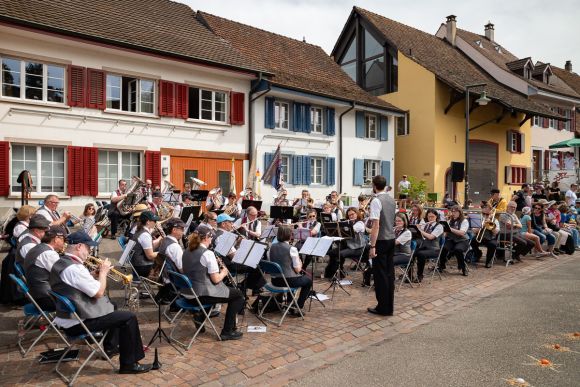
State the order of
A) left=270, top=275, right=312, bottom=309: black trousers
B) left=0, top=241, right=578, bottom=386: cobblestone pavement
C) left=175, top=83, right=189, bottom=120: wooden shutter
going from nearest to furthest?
left=0, top=241, right=578, bottom=386: cobblestone pavement, left=270, top=275, right=312, bottom=309: black trousers, left=175, top=83, right=189, bottom=120: wooden shutter

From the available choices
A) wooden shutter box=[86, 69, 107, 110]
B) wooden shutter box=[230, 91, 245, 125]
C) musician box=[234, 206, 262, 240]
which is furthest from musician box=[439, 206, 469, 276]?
wooden shutter box=[86, 69, 107, 110]

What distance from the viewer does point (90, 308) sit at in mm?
5102

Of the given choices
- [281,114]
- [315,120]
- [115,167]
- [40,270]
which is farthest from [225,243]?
[315,120]

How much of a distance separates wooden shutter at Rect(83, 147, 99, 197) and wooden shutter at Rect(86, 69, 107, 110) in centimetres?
148

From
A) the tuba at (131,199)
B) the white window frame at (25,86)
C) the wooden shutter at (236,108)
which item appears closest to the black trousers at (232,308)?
the tuba at (131,199)

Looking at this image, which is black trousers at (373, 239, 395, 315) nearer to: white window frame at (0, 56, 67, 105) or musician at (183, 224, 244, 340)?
musician at (183, 224, 244, 340)

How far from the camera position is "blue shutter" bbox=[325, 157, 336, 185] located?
23.6 metres

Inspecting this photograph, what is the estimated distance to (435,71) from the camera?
90.0 ft

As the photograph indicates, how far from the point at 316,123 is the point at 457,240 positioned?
43.6 ft

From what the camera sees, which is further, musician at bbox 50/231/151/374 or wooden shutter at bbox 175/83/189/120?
wooden shutter at bbox 175/83/189/120

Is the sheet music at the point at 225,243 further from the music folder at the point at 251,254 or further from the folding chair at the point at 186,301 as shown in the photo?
the folding chair at the point at 186,301

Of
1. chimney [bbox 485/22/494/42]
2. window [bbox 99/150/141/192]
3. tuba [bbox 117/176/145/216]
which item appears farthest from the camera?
chimney [bbox 485/22/494/42]

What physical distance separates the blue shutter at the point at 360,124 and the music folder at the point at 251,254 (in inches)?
737

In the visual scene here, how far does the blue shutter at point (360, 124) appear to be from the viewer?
82.2 feet
